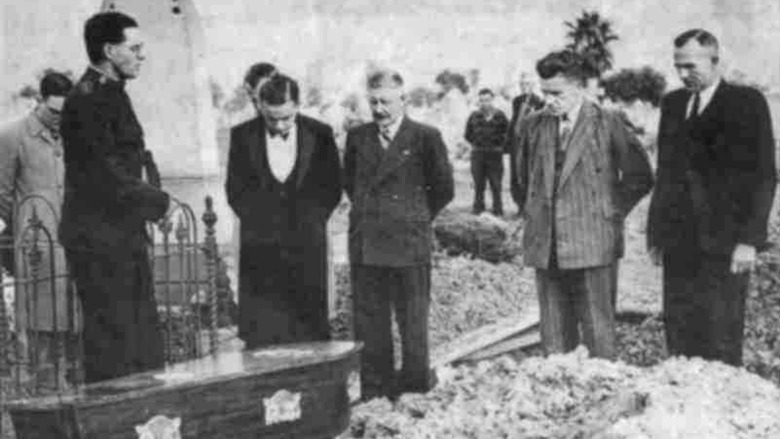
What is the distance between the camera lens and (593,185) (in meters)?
6.56

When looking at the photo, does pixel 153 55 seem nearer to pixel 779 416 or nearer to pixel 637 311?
pixel 637 311

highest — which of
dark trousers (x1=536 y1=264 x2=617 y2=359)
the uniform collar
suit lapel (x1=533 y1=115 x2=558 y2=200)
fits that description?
the uniform collar

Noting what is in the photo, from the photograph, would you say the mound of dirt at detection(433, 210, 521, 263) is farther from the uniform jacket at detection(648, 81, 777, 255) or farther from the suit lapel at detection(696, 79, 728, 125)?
the suit lapel at detection(696, 79, 728, 125)

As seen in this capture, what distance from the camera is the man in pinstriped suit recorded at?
6.52 meters

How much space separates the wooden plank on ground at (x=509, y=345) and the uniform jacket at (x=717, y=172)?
1.90 m

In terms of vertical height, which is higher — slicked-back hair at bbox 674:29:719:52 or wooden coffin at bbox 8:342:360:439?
slicked-back hair at bbox 674:29:719:52

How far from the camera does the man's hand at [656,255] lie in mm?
6539

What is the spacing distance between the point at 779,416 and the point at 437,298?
4.45 meters

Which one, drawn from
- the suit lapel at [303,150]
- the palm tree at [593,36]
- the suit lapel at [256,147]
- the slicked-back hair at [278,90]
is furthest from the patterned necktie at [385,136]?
the palm tree at [593,36]

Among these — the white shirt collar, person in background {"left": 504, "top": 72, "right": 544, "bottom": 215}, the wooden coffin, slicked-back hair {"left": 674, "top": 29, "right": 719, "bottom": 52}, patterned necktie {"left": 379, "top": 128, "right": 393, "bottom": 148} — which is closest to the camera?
the wooden coffin

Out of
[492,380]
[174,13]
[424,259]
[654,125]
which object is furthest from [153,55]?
[654,125]

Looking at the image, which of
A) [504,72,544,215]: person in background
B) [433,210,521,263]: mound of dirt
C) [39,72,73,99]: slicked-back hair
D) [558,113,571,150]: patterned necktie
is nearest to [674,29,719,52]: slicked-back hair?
[558,113,571,150]: patterned necktie

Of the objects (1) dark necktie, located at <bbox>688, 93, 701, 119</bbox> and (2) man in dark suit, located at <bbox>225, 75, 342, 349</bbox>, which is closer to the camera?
(1) dark necktie, located at <bbox>688, 93, 701, 119</bbox>

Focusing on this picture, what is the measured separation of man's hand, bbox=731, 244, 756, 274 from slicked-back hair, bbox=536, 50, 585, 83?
120 centimetres
